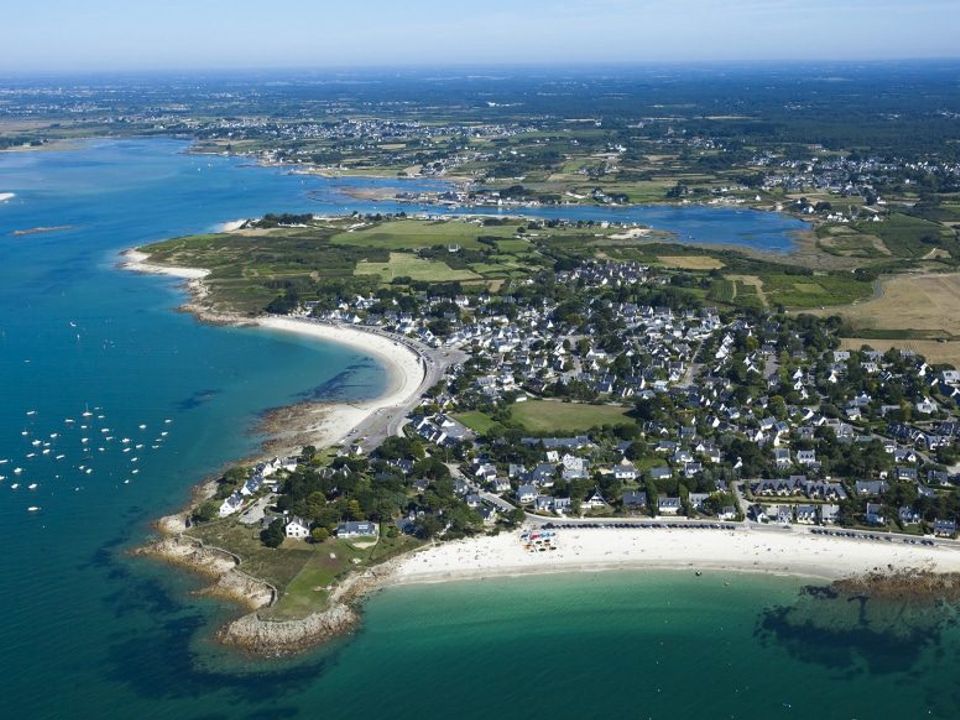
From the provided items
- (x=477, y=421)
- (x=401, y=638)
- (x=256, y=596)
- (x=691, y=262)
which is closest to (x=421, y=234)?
(x=691, y=262)

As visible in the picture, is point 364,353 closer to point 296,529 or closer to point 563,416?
point 563,416

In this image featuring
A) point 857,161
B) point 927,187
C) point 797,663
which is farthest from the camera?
point 857,161

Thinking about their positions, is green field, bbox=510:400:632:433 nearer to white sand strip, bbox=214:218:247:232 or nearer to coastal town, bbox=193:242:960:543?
coastal town, bbox=193:242:960:543

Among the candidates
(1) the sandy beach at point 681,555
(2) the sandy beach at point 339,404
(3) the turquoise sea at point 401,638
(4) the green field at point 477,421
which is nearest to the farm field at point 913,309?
(4) the green field at point 477,421

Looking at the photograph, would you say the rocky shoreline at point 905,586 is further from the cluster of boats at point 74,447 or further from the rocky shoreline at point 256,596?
the cluster of boats at point 74,447

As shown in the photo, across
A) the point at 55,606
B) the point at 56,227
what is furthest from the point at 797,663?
the point at 56,227

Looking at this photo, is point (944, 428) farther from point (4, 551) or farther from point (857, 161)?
point (857, 161)
